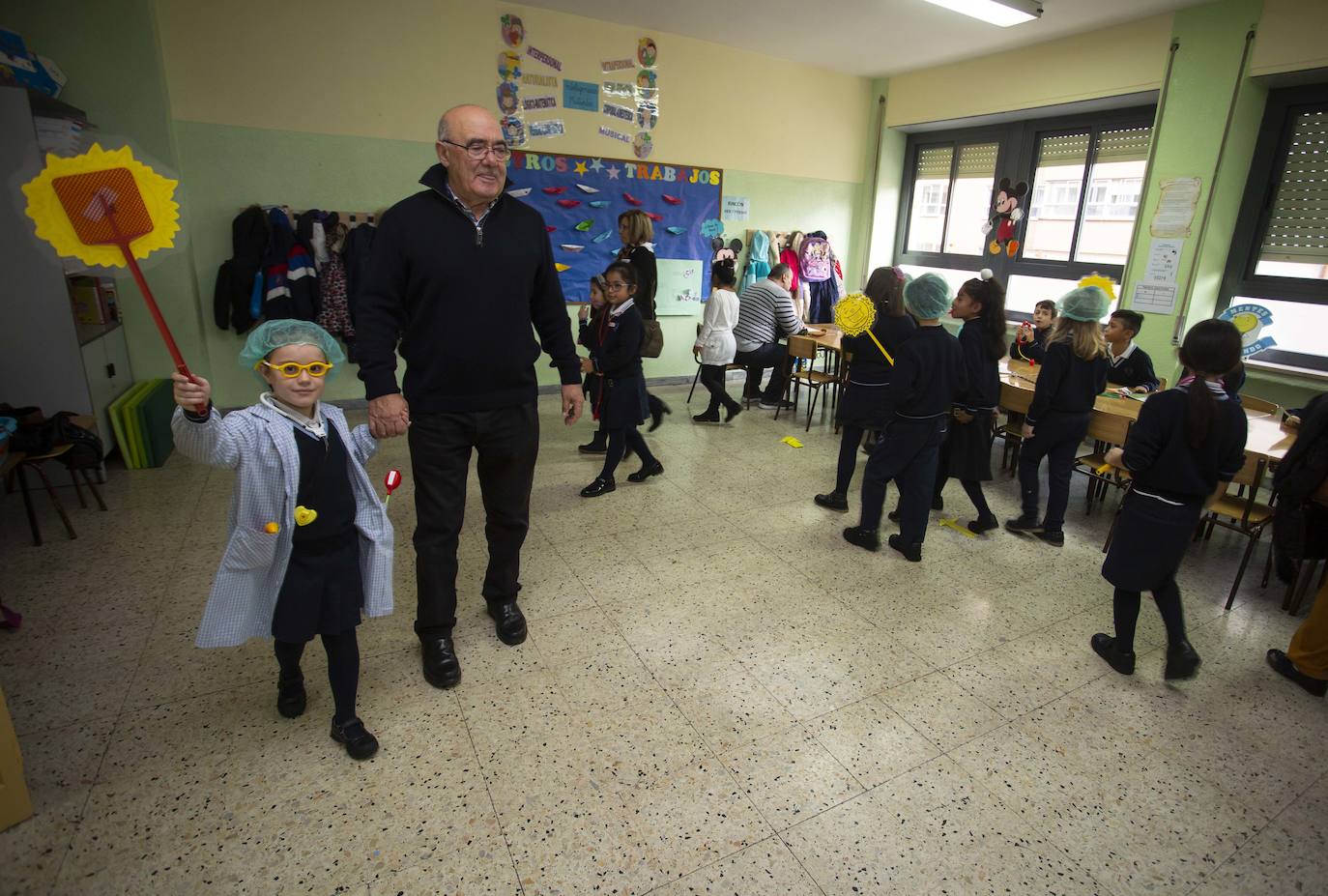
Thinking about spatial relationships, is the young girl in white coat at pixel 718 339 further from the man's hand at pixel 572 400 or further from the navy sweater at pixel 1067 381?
the man's hand at pixel 572 400

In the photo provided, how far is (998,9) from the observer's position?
4.41 meters

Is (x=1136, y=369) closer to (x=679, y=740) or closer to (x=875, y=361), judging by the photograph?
(x=875, y=361)

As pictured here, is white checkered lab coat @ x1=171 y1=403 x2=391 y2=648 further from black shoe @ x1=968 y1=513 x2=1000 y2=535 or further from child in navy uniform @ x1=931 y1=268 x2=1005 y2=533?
black shoe @ x1=968 y1=513 x2=1000 y2=535

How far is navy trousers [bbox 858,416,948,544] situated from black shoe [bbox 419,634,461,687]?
1992mm

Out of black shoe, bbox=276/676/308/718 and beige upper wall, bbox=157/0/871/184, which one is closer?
black shoe, bbox=276/676/308/718

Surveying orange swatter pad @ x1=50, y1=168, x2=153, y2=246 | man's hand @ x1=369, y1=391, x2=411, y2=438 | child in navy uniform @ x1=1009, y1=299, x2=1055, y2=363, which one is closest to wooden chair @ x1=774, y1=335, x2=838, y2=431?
child in navy uniform @ x1=1009, y1=299, x2=1055, y2=363

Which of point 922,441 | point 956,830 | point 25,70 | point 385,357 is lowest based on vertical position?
point 956,830

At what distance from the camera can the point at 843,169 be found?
6.90 meters

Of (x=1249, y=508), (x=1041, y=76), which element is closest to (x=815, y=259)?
(x=1041, y=76)

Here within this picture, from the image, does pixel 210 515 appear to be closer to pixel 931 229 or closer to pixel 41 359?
pixel 41 359

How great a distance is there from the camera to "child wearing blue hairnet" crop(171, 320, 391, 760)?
1529 millimetres

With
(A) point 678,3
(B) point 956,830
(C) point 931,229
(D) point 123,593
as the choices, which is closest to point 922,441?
(B) point 956,830

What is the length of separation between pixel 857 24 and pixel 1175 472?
14.9 feet

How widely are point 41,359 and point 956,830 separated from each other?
4566 millimetres
